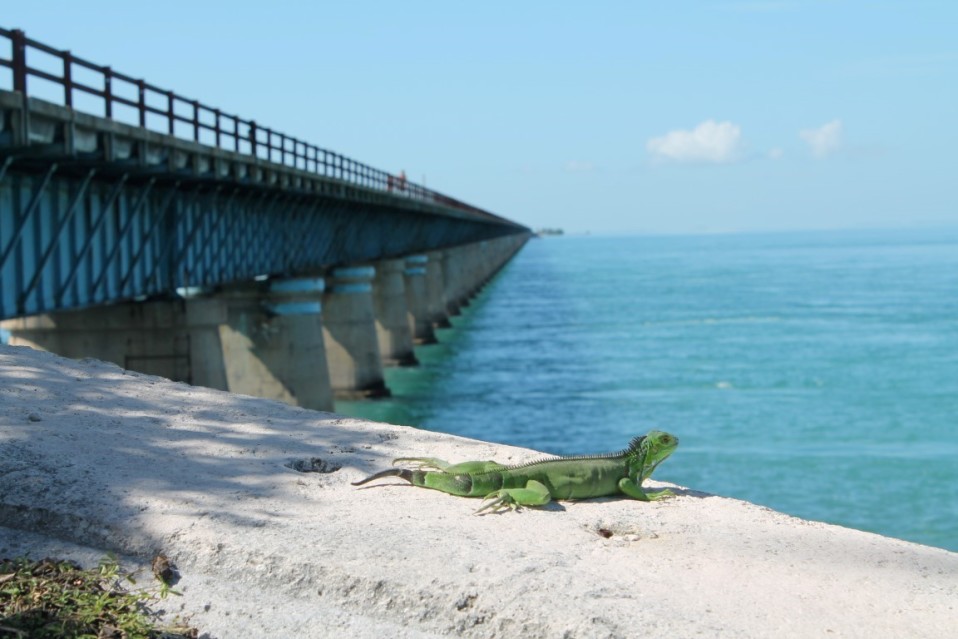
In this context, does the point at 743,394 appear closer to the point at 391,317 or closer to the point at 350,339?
the point at 350,339

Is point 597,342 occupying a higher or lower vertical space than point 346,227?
lower

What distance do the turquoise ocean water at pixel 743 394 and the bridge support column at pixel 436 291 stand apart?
5.95ft

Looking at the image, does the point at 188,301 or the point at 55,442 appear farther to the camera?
the point at 188,301

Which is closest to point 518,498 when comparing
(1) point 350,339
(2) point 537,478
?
(2) point 537,478

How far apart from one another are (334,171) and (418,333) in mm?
25809

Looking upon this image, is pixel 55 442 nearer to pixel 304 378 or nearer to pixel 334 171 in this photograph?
pixel 304 378

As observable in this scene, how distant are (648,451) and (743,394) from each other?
111 feet

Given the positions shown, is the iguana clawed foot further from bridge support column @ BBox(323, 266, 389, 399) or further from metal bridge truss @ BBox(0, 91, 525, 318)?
bridge support column @ BBox(323, 266, 389, 399)

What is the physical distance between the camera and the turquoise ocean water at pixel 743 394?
25.6 metres

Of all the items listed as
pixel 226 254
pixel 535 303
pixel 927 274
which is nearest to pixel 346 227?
pixel 226 254

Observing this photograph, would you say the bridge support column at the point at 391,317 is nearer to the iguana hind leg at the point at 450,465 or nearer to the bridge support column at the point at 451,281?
the bridge support column at the point at 451,281

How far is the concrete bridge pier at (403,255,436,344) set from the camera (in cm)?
5941

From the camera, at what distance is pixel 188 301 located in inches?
945

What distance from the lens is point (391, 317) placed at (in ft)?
166
